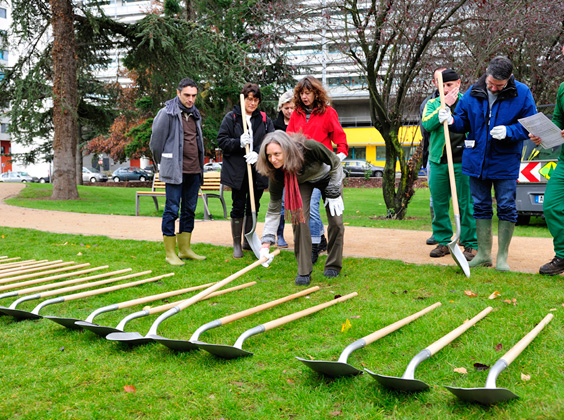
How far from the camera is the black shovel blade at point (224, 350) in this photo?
10.3 feet

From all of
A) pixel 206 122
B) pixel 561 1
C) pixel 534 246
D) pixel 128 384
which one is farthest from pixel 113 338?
pixel 206 122

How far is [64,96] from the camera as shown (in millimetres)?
15906

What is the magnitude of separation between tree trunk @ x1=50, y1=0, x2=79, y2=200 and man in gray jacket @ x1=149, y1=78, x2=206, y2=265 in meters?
11.0

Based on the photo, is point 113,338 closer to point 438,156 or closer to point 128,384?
point 128,384

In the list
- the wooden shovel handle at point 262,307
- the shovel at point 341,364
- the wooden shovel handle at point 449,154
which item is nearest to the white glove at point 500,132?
the wooden shovel handle at point 449,154

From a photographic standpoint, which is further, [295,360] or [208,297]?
[208,297]

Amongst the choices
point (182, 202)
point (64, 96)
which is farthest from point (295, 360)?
point (64, 96)

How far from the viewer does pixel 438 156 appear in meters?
6.18

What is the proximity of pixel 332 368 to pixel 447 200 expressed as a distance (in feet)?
13.3

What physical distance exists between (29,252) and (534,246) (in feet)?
21.6

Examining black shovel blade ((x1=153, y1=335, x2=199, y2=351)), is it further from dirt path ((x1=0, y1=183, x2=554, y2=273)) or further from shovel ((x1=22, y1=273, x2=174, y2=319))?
dirt path ((x1=0, y1=183, x2=554, y2=273))

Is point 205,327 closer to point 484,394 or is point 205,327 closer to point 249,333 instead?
point 249,333

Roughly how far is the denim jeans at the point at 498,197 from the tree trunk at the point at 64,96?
44.3 feet

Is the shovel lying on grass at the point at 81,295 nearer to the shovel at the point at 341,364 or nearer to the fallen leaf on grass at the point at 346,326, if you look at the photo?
the fallen leaf on grass at the point at 346,326
